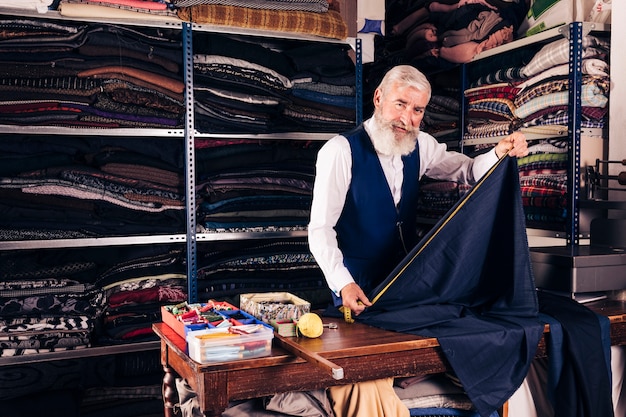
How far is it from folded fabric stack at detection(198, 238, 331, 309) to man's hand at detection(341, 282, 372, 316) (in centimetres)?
119

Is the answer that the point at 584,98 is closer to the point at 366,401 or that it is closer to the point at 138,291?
the point at 366,401

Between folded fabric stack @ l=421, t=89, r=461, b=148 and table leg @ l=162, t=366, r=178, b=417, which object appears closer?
table leg @ l=162, t=366, r=178, b=417

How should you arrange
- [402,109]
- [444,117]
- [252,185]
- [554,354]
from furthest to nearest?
1. [444,117]
2. [252,185]
3. [402,109]
4. [554,354]

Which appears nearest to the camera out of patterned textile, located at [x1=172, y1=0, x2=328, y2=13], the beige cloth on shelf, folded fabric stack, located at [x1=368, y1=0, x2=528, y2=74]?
the beige cloth on shelf

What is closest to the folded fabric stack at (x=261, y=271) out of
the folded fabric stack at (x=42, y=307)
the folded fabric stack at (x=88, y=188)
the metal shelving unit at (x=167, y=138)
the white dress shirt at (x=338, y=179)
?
the metal shelving unit at (x=167, y=138)

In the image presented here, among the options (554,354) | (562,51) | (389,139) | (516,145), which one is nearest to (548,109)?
(562,51)

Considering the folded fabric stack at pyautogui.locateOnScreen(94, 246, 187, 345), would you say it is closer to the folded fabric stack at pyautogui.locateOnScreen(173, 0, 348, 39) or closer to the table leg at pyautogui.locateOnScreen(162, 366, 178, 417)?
the table leg at pyautogui.locateOnScreen(162, 366, 178, 417)

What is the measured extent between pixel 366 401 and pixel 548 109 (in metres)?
1.75

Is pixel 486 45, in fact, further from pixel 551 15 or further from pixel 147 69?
pixel 147 69

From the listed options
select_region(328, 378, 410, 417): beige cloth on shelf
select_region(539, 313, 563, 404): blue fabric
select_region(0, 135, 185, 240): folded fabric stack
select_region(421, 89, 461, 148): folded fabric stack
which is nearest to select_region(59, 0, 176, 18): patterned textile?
select_region(0, 135, 185, 240): folded fabric stack

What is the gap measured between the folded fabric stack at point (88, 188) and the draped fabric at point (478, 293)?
1.41 m

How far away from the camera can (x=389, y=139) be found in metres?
2.56

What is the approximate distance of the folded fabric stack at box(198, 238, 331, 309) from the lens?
3283 mm

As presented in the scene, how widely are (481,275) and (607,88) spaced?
1247 millimetres
